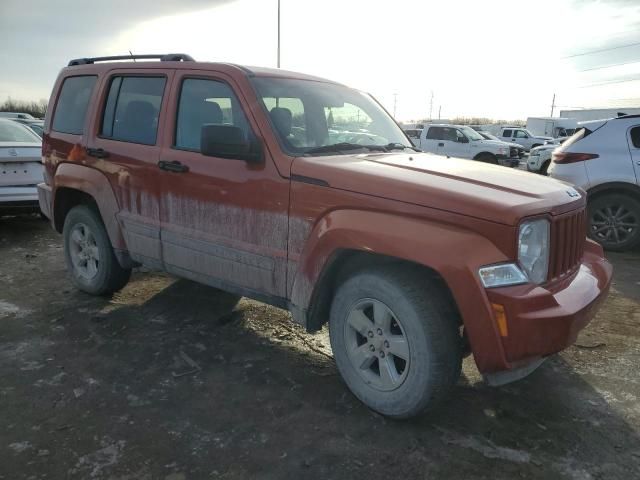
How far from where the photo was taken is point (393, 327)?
9.12ft

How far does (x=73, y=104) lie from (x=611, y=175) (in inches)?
248

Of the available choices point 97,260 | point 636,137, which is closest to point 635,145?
point 636,137

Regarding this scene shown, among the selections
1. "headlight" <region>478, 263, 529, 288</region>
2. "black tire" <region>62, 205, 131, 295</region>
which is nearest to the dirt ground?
"black tire" <region>62, 205, 131, 295</region>

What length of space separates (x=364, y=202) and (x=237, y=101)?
1230 mm

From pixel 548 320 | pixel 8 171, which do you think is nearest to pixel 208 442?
pixel 548 320

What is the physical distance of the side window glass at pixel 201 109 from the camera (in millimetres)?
3396

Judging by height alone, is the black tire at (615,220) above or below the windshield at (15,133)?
below

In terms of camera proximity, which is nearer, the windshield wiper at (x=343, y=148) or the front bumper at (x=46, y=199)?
the windshield wiper at (x=343, y=148)

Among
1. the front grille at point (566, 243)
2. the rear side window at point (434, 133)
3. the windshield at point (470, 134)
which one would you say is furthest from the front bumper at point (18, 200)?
the windshield at point (470, 134)

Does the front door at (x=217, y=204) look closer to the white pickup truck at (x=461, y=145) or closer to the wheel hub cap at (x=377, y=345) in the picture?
the wheel hub cap at (x=377, y=345)

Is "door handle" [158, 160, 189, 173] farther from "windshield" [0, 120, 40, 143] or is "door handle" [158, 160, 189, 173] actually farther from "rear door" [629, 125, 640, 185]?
"rear door" [629, 125, 640, 185]

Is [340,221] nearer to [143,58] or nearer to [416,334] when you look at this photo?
[416,334]

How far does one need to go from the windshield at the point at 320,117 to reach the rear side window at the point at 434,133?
13494 mm

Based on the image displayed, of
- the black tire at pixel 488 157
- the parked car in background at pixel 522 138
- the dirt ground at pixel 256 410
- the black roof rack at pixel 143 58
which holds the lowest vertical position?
the dirt ground at pixel 256 410
